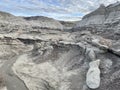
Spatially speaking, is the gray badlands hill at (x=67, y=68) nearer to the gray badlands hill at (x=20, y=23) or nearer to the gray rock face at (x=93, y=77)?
the gray rock face at (x=93, y=77)

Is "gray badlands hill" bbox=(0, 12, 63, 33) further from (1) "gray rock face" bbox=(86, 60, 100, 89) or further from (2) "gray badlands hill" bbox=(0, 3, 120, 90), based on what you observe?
(1) "gray rock face" bbox=(86, 60, 100, 89)

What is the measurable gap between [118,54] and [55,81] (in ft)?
19.1

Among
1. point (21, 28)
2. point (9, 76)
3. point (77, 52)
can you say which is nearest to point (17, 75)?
point (9, 76)

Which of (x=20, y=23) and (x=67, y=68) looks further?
(x=20, y=23)

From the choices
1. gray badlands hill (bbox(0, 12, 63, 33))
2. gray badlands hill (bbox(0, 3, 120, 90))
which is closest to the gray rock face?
gray badlands hill (bbox(0, 3, 120, 90))

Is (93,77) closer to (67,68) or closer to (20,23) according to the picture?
(67,68)

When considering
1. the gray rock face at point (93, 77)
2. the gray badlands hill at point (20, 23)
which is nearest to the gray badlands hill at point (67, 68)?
the gray rock face at point (93, 77)

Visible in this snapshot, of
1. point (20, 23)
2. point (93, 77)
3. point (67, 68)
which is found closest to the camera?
point (93, 77)

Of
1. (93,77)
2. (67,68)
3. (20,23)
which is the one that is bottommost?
(67,68)

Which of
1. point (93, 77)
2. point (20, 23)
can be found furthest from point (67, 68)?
point (20, 23)

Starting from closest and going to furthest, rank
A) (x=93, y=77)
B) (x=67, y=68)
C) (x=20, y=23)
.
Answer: (x=93, y=77) → (x=67, y=68) → (x=20, y=23)

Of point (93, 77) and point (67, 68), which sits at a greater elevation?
point (93, 77)

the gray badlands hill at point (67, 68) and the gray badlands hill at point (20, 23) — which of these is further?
the gray badlands hill at point (20, 23)

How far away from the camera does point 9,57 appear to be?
118ft
